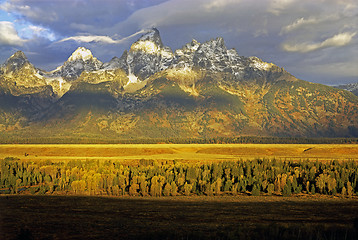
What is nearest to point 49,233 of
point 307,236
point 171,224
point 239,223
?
point 171,224

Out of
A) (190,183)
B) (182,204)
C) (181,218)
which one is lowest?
(182,204)

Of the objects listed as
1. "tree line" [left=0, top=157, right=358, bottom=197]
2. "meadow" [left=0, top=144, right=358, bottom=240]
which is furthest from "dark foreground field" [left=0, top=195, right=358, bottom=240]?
"tree line" [left=0, top=157, right=358, bottom=197]

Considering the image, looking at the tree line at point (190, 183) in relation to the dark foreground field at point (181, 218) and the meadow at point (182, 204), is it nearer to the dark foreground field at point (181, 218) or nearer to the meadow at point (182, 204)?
the meadow at point (182, 204)

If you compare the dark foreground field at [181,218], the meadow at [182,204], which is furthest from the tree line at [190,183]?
the dark foreground field at [181,218]

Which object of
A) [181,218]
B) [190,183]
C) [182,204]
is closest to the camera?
[181,218]

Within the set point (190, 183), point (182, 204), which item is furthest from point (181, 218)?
point (190, 183)

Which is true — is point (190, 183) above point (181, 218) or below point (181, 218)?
above

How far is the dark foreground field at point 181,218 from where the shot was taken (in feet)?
90.5

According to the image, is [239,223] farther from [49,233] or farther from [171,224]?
[49,233]

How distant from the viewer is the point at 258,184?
199 feet

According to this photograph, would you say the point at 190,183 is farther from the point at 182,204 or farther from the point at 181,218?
the point at 181,218

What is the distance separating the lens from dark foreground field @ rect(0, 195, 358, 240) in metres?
27.6

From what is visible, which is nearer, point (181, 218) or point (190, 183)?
point (181, 218)

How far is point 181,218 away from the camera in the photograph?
3578 cm
